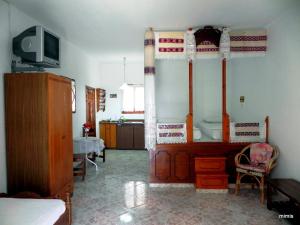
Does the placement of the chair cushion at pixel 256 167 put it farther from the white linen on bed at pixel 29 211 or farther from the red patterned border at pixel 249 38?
the white linen on bed at pixel 29 211

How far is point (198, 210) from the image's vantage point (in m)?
3.46

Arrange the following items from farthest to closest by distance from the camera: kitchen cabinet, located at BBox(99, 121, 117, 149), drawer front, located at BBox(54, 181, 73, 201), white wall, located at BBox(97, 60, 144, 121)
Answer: white wall, located at BBox(97, 60, 144, 121) → kitchen cabinet, located at BBox(99, 121, 117, 149) → drawer front, located at BBox(54, 181, 73, 201)

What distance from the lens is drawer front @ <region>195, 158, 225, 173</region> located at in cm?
421

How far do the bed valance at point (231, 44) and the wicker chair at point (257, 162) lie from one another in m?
1.72

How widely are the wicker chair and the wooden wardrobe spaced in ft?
9.37

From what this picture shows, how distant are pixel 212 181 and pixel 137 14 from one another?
2.99 m

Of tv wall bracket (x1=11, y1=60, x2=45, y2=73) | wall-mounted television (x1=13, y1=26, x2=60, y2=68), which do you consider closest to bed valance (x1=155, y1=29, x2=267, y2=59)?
wall-mounted television (x1=13, y1=26, x2=60, y2=68)

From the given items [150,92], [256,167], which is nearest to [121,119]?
[150,92]

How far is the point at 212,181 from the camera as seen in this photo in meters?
4.16

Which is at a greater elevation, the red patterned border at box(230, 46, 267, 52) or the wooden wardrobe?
the red patterned border at box(230, 46, 267, 52)

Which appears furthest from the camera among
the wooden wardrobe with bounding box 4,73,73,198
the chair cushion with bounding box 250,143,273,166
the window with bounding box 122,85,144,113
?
the window with bounding box 122,85,144,113

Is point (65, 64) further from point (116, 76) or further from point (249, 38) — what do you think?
point (249, 38)

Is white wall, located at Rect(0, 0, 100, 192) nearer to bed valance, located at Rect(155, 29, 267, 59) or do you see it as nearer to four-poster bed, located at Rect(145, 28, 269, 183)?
four-poster bed, located at Rect(145, 28, 269, 183)

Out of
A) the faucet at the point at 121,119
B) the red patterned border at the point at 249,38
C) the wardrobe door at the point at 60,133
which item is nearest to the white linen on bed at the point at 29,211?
the wardrobe door at the point at 60,133
